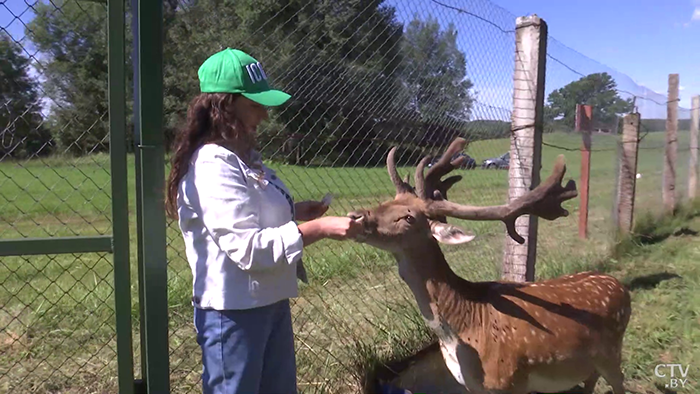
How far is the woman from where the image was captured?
2.02 m

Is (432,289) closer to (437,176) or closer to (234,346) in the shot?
(437,176)

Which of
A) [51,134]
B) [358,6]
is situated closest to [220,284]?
[51,134]

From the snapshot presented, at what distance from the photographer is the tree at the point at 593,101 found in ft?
24.5

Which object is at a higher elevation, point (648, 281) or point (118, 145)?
point (118, 145)

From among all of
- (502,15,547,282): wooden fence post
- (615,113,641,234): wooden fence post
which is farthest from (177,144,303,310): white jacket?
(615,113,641,234): wooden fence post

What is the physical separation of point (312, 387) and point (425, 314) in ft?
2.98

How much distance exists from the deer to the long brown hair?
1.13 m

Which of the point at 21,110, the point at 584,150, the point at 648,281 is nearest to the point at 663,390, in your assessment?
the point at 648,281

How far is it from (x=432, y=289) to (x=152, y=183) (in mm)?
1820

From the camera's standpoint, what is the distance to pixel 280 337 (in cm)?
237

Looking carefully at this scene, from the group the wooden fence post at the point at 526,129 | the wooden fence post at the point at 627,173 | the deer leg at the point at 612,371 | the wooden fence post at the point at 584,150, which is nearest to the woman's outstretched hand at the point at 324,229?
the deer leg at the point at 612,371

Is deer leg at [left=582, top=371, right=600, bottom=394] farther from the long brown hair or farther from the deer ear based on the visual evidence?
the long brown hair

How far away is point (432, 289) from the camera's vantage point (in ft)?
11.1

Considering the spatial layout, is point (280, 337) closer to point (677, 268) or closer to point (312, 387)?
point (312, 387)
